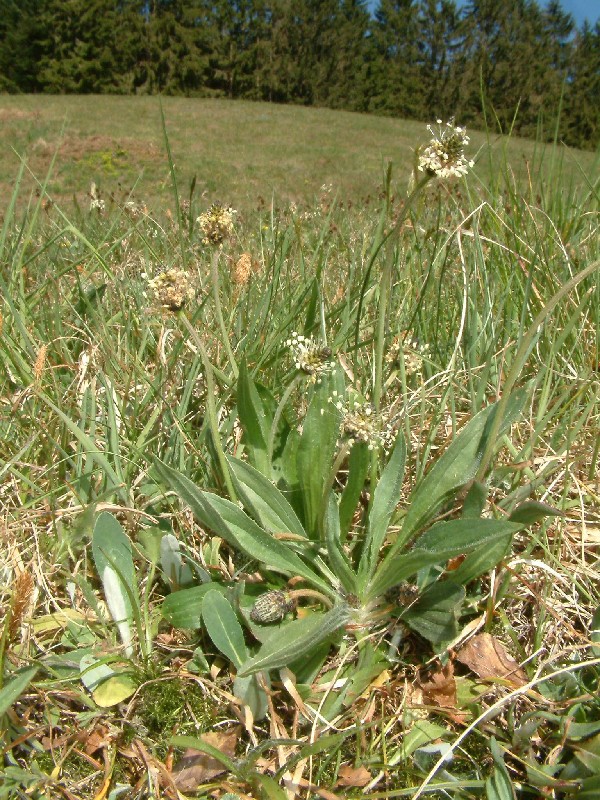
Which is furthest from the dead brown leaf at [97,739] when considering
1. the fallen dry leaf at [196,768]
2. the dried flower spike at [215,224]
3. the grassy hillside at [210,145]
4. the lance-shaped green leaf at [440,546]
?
the grassy hillside at [210,145]

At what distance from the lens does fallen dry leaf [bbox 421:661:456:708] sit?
1158 millimetres

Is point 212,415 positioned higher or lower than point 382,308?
lower

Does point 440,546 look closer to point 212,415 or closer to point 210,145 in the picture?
point 212,415

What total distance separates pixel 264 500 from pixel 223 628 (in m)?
0.28

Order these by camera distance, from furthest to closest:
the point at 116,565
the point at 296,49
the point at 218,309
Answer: the point at 296,49, the point at 218,309, the point at 116,565

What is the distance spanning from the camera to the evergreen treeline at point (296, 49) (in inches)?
1879

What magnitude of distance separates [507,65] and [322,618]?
2145 inches

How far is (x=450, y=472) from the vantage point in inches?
52.4

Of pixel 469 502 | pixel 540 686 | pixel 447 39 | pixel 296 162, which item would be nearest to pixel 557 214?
pixel 469 502

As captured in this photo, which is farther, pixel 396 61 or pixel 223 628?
pixel 396 61

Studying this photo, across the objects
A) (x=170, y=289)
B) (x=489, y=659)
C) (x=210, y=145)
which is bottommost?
(x=489, y=659)

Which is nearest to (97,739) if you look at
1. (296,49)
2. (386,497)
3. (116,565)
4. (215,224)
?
(116,565)

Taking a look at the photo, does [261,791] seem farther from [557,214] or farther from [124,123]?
[124,123]

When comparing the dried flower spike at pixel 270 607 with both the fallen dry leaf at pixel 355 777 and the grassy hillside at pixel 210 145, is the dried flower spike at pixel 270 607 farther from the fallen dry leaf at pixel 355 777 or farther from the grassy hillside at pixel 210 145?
the grassy hillside at pixel 210 145
